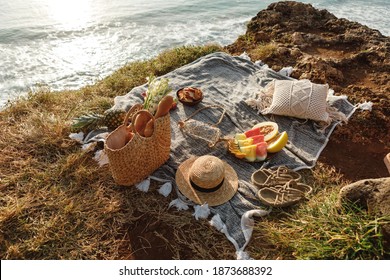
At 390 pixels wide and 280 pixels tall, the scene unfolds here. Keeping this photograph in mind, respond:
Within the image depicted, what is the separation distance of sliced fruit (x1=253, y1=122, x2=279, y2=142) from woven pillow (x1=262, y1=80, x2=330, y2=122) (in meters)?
0.40

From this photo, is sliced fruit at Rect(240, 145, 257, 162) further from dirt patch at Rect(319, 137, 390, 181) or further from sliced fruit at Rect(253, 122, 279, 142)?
dirt patch at Rect(319, 137, 390, 181)

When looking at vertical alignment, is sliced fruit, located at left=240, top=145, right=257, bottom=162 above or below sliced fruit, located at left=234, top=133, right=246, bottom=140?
below

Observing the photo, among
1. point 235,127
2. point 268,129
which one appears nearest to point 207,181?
point 268,129

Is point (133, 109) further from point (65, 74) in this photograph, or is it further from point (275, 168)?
point (65, 74)

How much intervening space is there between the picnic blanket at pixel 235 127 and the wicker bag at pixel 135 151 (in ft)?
0.90

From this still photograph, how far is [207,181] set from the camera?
10.8 ft

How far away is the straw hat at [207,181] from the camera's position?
10.8 feet

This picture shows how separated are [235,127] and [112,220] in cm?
210

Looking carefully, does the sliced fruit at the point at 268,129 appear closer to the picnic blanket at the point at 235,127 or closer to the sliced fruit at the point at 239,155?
the picnic blanket at the point at 235,127

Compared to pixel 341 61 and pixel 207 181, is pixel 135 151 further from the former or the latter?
pixel 341 61

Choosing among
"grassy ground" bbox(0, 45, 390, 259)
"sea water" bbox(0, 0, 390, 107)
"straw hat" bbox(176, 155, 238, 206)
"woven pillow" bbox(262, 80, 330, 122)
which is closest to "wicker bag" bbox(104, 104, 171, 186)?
"grassy ground" bbox(0, 45, 390, 259)

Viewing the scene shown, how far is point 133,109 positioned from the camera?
3.56 m

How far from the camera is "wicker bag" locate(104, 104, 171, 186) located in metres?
3.24

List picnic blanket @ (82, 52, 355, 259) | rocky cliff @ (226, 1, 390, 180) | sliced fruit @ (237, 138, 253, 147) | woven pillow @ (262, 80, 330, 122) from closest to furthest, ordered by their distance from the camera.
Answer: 1. picnic blanket @ (82, 52, 355, 259)
2. sliced fruit @ (237, 138, 253, 147)
3. rocky cliff @ (226, 1, 390, 180)
4. woven pillow @ (262, 80, 330, 122)
